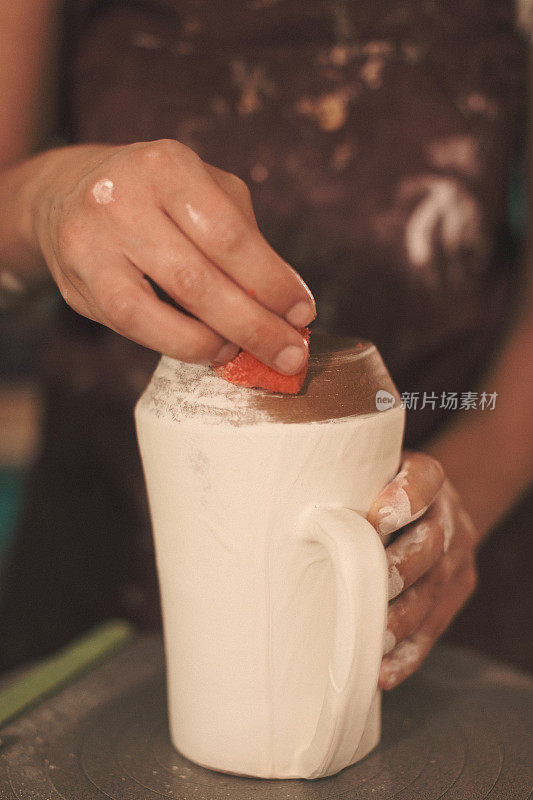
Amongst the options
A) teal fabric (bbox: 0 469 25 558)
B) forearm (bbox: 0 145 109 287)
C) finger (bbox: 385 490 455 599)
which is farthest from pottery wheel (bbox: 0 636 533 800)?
teal fabric (bbox: 0 469 25 558)

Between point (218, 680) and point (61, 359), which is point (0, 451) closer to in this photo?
point (61, 359)

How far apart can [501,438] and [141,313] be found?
557mm

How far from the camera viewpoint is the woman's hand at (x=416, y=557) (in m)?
0.48

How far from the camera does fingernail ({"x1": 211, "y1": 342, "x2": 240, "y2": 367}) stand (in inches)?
15.9

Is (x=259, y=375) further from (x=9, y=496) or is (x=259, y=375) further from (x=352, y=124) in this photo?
(x=9, y=496)

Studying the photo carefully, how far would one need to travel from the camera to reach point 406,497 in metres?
0.48

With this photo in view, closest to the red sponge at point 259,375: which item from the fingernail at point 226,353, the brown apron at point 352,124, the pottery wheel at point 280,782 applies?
the fingernail at point 226,353

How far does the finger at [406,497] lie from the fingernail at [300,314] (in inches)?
5.5

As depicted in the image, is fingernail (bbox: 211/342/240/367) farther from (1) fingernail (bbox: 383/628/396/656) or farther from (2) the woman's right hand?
(1) fingernail (bbox: 383/628/396/656)

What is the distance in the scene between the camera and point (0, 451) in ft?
9.17

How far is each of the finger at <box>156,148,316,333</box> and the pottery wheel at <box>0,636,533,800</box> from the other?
1.02ft

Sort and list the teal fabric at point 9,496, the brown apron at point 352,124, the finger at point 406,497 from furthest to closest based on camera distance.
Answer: the teal fabric at point 9,496 → the brown apron at point 352,124 → the finger at point 406,497

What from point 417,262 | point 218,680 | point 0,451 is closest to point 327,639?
point 218,680

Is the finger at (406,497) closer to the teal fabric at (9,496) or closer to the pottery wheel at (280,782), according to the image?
the pottery wheel at (280,782)
